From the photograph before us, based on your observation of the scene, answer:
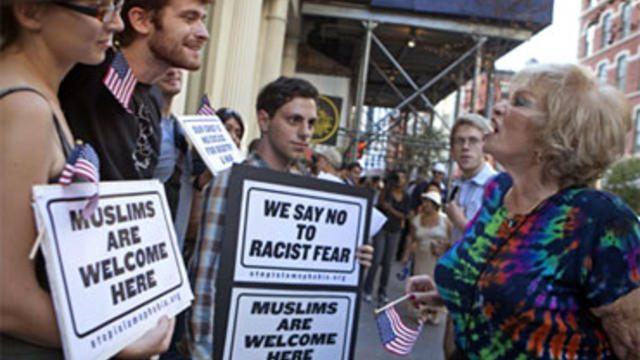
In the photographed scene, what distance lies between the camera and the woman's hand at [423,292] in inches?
89.7

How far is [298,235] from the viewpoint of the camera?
2.25 metres

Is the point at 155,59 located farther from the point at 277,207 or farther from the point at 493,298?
the point at 493,298

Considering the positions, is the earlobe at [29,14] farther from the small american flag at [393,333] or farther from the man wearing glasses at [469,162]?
the man wearing glasses at [469,162]

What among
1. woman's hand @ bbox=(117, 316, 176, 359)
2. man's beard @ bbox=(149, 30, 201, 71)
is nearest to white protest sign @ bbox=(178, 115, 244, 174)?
man's beard @ bbox=(149, 30, 201, 71)

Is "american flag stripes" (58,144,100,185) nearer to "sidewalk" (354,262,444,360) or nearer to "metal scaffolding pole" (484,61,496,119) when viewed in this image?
"sidewalk" (354,262,444,360)

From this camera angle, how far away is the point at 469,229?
7.27 ft

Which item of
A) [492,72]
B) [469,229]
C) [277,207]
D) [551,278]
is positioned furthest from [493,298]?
[492,72]

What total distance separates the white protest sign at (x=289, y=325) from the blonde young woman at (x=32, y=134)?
2.39 feet

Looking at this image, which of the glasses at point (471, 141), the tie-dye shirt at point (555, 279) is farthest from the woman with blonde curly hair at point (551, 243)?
the glasses at point (471, 141)

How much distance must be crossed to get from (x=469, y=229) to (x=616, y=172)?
3070cm

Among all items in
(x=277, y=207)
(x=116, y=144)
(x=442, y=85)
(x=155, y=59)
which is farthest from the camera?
(x=442, y=85)

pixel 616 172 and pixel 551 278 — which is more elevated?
pixel 616 172

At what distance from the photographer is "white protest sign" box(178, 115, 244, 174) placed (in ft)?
7.37

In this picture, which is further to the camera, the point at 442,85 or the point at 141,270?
the point at 442,85
